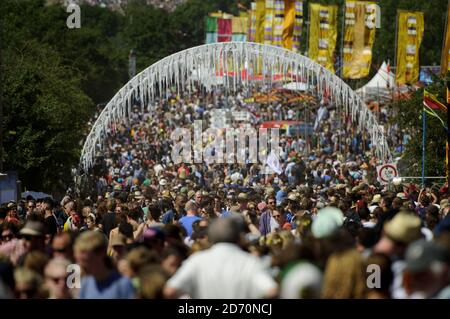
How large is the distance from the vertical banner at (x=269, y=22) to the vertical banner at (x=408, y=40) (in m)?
6.50

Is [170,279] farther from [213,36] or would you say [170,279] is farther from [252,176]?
[213,36]

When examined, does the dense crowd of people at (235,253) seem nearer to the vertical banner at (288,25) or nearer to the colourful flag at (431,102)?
the colourful flag at (431,102)

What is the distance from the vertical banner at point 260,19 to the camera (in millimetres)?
58459

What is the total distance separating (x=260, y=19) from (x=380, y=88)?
249 inches

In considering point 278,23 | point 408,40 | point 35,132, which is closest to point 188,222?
point 35,132

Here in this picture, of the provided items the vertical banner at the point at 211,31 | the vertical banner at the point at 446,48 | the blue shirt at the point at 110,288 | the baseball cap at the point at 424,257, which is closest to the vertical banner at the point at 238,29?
the vertical banner at the point at 211,31

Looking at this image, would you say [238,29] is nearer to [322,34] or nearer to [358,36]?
[322,34]

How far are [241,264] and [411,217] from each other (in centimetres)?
176

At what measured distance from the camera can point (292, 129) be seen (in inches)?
1966

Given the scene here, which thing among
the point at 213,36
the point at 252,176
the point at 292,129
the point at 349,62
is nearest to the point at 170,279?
the point at 252,176

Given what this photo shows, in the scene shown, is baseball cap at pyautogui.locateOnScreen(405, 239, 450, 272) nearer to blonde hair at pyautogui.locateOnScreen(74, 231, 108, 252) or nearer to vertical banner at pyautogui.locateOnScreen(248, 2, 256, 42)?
blonde hair at pyautogui.locateOnScreen(74, 231, 108, 252)

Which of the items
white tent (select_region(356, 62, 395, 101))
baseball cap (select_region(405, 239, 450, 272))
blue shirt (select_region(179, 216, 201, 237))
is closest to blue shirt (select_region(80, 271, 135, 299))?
baseball cap (select_region(405, 239, 450, 272))

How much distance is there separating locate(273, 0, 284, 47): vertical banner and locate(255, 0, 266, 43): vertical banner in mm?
809

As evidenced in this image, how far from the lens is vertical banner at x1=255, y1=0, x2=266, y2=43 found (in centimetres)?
5846
